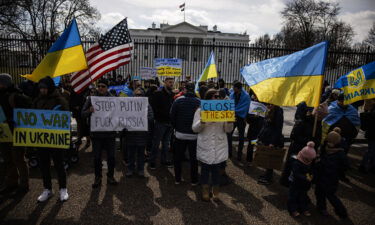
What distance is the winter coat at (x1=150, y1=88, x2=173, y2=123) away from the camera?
5641 millimetres

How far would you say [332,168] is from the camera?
388cm

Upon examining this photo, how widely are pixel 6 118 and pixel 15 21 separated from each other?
22.1 m

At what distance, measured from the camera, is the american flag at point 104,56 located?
480 cm

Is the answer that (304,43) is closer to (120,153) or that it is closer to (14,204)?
(120,153)

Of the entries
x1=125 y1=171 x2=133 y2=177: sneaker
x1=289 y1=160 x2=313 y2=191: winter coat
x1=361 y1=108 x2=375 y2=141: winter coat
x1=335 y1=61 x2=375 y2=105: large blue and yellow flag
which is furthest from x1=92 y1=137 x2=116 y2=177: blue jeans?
x1=361 y1=108 x2=375 y2=141: winter coat

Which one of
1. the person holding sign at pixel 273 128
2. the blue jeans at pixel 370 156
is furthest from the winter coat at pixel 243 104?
the blue jeans at pixel 370 156

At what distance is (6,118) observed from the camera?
4.10m

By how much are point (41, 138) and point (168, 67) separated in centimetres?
646

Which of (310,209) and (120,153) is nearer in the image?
(310,209)

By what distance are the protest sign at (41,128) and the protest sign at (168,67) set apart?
614 centimetres

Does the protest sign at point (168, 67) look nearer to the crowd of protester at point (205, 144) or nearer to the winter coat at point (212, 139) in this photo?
the crowd of protester at point (205, 144)

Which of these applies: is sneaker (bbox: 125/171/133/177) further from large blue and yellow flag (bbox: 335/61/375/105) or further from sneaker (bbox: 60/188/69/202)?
large blue and yellow flag (bbox: 335/61/375/105)

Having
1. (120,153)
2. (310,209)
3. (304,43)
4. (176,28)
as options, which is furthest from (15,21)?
(176,28)

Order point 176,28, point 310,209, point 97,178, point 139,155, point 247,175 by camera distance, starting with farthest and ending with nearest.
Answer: point 176,28 < point 247,175 < point 139,155 < point 97,178 < point 310,209
